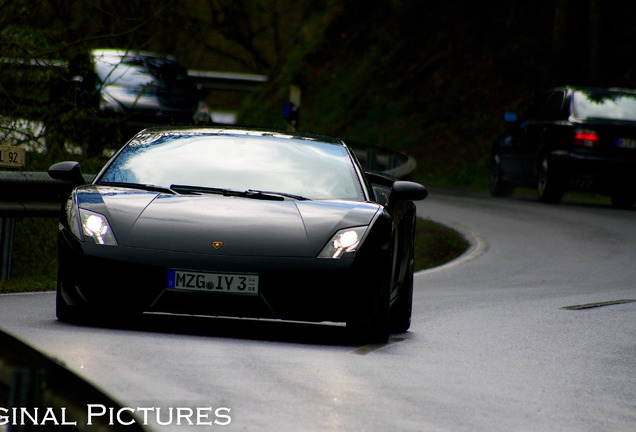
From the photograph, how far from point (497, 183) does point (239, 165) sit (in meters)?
16.2

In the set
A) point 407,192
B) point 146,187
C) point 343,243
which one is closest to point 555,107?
point 407,192

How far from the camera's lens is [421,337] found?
8117 millimetres

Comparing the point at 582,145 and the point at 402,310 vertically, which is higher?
the point at 402,310

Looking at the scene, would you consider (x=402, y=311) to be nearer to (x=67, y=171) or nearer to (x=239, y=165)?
(x=239, y=165)

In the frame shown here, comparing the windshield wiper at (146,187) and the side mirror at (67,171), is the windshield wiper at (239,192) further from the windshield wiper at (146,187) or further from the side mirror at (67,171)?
the side mirror at (67,171)

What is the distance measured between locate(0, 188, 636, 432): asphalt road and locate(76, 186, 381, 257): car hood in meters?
0.53

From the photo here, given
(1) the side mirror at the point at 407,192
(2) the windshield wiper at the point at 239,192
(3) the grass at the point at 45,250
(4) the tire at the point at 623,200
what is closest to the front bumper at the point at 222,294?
(2) the windshield wiper at the point at 239,192

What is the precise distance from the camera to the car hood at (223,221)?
23.9 ft

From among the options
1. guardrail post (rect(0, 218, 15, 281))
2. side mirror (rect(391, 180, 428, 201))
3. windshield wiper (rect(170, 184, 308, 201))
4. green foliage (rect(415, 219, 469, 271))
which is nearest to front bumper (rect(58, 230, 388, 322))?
windshield wiper (rect(170, 184, 308, 201))

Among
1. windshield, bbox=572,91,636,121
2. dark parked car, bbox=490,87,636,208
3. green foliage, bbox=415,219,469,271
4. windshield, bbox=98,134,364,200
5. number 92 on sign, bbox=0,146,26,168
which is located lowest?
→ green foliage, bbox=415,219,469,271

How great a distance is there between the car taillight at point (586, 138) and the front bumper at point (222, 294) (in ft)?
46.4

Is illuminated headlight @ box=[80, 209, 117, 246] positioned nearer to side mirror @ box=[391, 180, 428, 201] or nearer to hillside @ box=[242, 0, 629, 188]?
side mirror @ box=[391, 180, 428, 201]

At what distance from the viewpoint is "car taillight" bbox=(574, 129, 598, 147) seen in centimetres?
2083

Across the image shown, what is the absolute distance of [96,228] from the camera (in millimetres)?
7391
